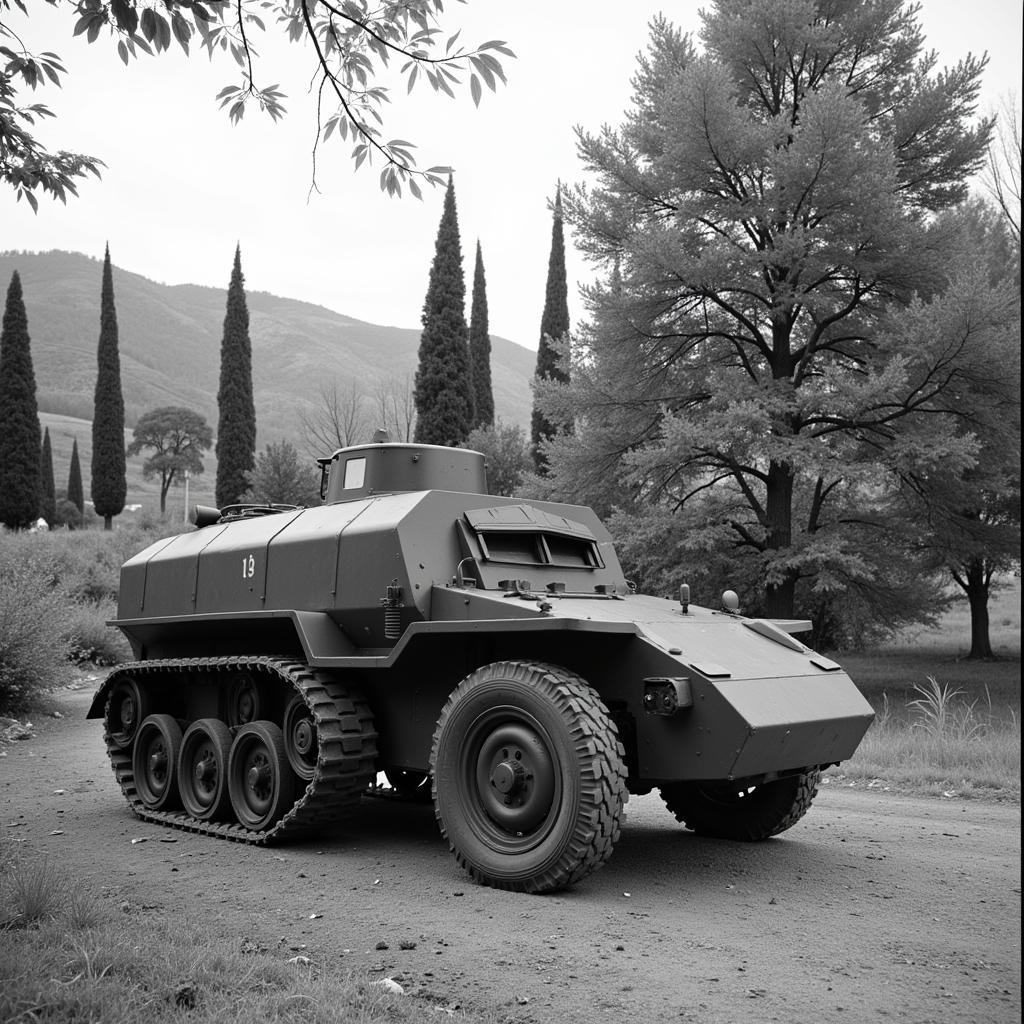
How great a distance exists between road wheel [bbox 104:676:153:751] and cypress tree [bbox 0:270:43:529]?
32.0 metres

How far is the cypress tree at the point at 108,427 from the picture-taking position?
4794cm

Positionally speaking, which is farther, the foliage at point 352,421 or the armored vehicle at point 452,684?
the foliage at point 352,421

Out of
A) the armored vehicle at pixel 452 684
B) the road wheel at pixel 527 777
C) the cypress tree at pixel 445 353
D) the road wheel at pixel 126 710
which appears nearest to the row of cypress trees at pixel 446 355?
the cypress tree at pixel 445 353

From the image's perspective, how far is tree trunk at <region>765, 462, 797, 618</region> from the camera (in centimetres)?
1747

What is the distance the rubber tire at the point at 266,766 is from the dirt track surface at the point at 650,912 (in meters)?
0.26

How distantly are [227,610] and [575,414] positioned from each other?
11168mm

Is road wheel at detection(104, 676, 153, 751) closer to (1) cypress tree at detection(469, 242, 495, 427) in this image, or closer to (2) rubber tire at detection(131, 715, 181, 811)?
(2) rubber tire at detection(131, 715, 181, 811)

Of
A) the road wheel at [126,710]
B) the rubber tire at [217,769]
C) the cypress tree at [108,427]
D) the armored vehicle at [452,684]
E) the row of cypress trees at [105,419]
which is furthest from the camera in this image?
the cypress tree at [108,427]

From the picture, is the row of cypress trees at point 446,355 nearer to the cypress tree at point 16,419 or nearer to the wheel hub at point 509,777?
the cypress tree at point 16,419

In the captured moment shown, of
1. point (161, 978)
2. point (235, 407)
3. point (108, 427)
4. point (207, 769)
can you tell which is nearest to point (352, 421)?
point (235, 407)

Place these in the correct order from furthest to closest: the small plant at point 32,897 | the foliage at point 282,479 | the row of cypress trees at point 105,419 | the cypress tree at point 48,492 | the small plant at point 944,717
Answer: the cypress tree at point 48,492
the row of cypress trees at point 105,419
the foliage at point 282,479
the small plant at point 944,717
the small plant at point 32,897

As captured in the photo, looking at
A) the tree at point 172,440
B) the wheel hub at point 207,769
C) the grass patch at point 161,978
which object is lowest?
the grass patch at point 161,978

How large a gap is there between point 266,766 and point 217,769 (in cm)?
62

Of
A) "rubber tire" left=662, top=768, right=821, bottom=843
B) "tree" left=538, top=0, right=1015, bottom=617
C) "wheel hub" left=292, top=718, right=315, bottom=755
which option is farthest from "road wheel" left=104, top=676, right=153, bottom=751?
"tree" left=538, top=0, right=1015, bottom=617
